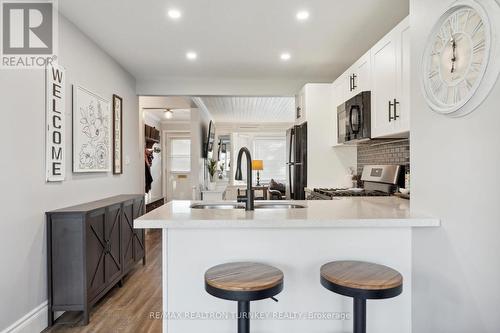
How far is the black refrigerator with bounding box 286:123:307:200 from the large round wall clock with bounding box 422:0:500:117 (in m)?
2.44

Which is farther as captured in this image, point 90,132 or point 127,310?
point 90,132

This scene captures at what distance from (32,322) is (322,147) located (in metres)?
3.39

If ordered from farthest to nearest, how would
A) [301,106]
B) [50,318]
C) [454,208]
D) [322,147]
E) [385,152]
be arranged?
[301,106] < [322,147] < [385,152] < [50,318] < [454,208]

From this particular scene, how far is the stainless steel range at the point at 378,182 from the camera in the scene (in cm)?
280

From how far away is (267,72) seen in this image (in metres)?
4.17

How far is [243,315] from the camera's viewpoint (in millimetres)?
1327

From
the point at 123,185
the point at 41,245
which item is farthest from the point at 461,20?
the point at 123,185

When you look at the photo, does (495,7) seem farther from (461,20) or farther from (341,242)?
(341,242)

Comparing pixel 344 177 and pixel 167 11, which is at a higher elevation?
pixel 167 11

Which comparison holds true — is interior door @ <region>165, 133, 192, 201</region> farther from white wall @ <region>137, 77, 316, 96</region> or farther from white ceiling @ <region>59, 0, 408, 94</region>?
white ceiling @ <region>59, 0, 408, 94</region>

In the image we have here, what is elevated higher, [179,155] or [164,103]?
[164,103]

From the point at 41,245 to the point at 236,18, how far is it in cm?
243

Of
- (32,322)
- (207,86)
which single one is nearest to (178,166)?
(207,86)

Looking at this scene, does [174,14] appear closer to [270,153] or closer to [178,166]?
[178,166]
